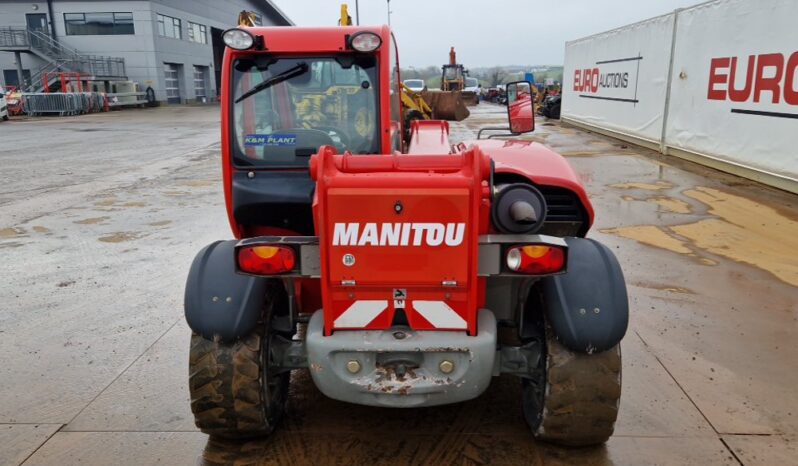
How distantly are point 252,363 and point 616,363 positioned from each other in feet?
5.65

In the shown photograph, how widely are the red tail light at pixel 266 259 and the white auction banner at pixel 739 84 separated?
9.46m

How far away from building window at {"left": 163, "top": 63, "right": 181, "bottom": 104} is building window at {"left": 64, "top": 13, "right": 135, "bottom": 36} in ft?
11.9

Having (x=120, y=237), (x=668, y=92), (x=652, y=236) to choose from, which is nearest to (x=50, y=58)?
(x=120, y=237)

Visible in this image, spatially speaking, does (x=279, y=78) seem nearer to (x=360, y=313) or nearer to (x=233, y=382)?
(x=360, y=313)

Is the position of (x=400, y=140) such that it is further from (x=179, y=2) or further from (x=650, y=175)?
(x=179, y=2)

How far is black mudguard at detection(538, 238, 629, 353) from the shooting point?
278cm

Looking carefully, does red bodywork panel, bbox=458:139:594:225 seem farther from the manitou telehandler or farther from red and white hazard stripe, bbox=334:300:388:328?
red and white hazard stripe, bbox=334:300:388:328

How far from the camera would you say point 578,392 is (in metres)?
2.84

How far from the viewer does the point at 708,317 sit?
15.9 feet

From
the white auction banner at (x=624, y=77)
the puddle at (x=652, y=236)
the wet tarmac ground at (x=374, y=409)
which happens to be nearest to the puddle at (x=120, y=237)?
the wet tarmac ground at (x=374, y=409)

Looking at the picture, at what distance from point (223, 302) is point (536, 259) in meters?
1.47

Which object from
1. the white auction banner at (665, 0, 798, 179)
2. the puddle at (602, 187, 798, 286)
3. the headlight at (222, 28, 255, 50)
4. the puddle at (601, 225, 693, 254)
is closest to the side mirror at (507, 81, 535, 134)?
the headlight at (222, 28, 255, 50)

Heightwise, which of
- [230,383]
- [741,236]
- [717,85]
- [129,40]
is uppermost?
[129,40]

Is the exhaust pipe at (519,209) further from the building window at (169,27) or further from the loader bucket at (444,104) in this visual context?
the building window at (169,27)
